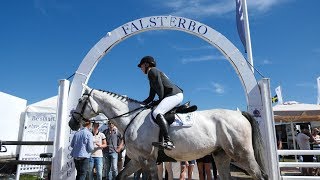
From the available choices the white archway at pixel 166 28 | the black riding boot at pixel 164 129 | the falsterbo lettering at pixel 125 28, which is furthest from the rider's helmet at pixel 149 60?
the falsterbo lettering at pixel 125 28

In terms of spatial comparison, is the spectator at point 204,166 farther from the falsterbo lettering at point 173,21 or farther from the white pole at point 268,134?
the falsterbo lettering at point 173,21

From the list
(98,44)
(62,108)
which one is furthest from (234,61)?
(62,108)

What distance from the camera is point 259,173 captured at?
18.2 feet

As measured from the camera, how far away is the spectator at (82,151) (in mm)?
6819

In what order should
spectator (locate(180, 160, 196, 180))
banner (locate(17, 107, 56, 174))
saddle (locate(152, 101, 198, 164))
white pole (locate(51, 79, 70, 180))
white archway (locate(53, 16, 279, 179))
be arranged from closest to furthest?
saddle (locate(152, 101, 198, 164)), white archway (locate(53, 16, 279, 179)), white pole (locate(51, 79, 70, 180)), spectator (locate(180, 160, 196, 180)), banner (locate(17, 107, 56, 174))

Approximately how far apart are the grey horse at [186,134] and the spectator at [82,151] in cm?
101

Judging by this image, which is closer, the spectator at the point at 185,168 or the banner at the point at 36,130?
the spectator at the point at 185,168

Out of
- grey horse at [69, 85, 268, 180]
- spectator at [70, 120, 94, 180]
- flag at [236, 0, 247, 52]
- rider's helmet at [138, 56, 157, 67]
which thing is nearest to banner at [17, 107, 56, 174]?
spectator at [70, 120, 94, 180]

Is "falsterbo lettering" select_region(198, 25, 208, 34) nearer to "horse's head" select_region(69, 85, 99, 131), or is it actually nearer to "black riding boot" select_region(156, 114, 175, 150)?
"black riding boot" select_region(156, 114, 175, 150)

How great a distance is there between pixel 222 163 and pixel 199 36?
3.23 metres

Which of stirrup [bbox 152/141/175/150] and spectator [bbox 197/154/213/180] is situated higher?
stirrup [bbox 152/141/175/150]

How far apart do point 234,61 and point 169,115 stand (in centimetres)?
274

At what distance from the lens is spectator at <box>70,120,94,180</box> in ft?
22.4

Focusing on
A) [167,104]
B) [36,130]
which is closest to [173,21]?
[167,104]
